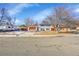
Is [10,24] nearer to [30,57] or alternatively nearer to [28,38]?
[28,38]

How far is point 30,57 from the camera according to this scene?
2.92 m

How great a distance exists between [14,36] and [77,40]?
727mm

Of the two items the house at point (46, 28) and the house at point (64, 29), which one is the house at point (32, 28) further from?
the house at point (64, 29)

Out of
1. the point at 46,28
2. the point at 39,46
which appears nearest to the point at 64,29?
the point at 46,28

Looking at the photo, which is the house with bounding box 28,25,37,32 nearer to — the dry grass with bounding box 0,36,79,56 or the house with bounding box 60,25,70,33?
the dry grass with bounding box 0,36,79,56

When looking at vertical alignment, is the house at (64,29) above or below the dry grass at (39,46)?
above

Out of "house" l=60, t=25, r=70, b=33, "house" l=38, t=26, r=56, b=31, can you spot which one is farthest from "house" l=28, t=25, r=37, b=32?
"house" l=60, t=25, r=70, b=33

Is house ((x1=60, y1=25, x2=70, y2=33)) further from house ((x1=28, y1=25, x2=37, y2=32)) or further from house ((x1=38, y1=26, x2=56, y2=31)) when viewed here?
house ((x1=28, y1=25, x2=37, y2=32))

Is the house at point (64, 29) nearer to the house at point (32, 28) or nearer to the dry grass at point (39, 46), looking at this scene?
the dry grass at point (39, 46)

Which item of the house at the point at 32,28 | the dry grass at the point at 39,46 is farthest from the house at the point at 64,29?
the house at the point at 32,28

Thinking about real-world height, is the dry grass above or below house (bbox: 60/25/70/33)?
below

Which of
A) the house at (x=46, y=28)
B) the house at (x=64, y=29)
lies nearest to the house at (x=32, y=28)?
the house at (x=46, y=28)

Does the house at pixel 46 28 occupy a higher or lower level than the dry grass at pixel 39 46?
higher

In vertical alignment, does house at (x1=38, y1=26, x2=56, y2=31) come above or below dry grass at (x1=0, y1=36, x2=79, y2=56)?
above
